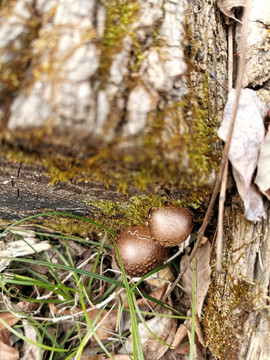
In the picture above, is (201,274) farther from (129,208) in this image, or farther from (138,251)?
(129,208)

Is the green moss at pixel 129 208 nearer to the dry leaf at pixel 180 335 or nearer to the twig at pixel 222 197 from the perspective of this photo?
the twig at pixel 222 197

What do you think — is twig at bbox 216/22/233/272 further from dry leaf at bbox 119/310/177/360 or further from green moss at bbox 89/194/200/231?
dry leaf at bbox 119/310/177/360

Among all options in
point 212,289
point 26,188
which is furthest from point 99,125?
point 212,289

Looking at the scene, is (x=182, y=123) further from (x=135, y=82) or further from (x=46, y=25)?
(x=46, y=25)

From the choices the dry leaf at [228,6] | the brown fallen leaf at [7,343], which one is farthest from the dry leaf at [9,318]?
the dry leaf at [228,6]

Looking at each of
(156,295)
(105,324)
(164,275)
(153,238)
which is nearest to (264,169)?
(153,238)

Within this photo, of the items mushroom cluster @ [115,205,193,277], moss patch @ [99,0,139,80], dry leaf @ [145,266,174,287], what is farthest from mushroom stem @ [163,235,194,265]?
moss patch @ [99,0,139,80]
